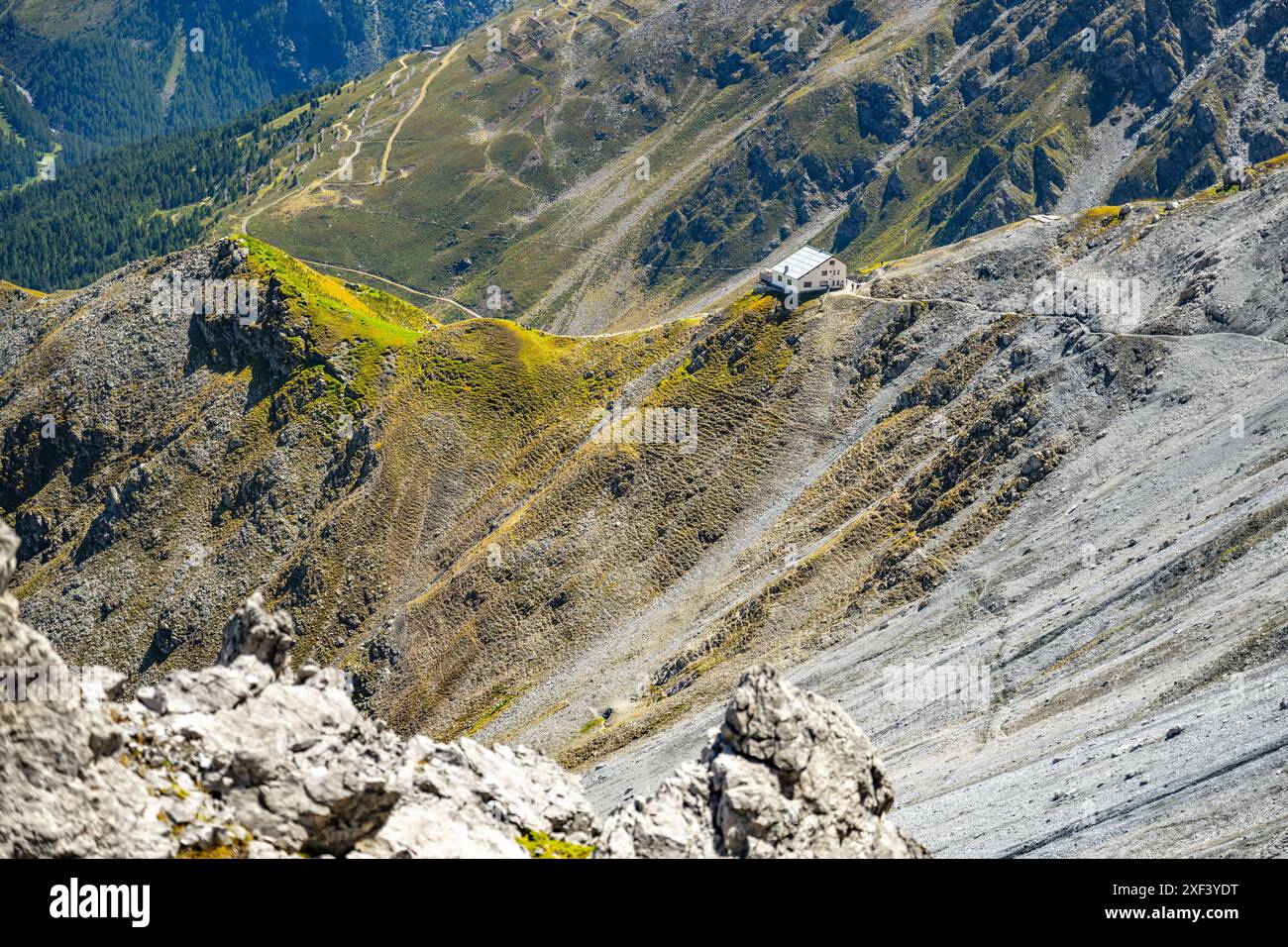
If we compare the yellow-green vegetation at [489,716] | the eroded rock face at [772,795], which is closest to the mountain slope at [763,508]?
the yellow-green vegetation at [489,716]

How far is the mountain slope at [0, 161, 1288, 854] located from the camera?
7694 centimetres

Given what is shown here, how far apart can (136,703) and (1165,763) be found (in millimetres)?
53160

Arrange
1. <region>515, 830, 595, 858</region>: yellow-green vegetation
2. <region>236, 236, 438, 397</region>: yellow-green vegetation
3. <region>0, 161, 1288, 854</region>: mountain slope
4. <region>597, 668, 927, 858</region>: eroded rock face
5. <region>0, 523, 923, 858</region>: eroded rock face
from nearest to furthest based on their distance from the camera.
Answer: <region>0, 523, 923, 858</region>: eroded rock face < <region>597, 668, 927, 858</region>: eroded rock face < <region>515, 830, 595, 858</region>: yellow-green vegetation < <region>0, 161, 1288, 854</region>: mountain slope < <region>236, 236, 438, 397</region>: yellow-green vegetation

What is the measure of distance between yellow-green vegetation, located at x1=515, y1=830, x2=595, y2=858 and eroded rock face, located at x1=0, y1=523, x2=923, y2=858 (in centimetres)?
9

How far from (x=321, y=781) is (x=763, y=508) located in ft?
273

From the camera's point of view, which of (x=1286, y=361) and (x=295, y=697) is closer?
(x=295, y=697)

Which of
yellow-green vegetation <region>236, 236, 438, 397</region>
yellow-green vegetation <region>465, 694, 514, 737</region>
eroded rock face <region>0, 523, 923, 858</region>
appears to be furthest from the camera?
yellow-green vegetation <region>236, 236, 438, 397</region>

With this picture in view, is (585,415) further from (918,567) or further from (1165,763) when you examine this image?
(1165,763)

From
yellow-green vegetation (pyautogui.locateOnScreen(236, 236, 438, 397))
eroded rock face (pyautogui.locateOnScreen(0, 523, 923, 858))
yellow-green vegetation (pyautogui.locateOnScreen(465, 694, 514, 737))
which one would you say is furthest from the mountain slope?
eroded rock face (pyautogui.locateOnScreen(0, 523, 923, 858))

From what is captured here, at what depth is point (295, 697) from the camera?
44.1 m

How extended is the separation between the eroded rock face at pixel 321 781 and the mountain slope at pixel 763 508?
1019 inches

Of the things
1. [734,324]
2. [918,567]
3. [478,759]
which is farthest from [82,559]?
[478,759]

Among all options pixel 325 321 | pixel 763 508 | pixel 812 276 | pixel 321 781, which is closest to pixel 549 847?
pixel 321 781

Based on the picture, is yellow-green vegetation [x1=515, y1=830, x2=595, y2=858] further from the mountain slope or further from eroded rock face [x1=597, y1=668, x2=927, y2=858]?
the mountain slope
